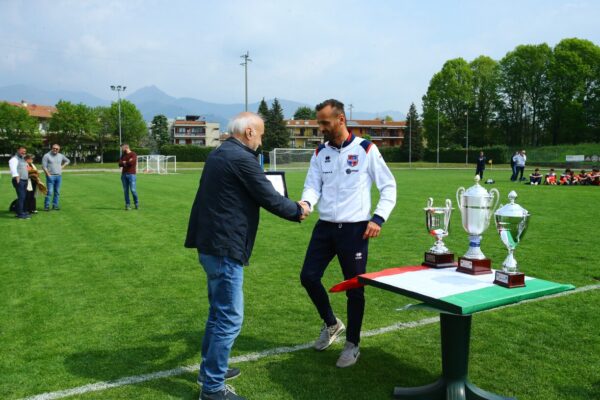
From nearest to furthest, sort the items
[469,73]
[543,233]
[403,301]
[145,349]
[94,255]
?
1. [145,349]
2. [403,301]
3. [94,255]
4. [543,233]
5. [469,73]

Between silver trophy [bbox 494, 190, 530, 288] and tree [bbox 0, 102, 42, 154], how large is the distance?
83415mm

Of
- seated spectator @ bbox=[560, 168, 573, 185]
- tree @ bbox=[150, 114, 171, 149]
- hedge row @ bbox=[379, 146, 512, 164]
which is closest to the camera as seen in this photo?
seated spectator @ bbox=[560, 168, 573, 185]

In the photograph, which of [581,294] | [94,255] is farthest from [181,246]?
[581,294]

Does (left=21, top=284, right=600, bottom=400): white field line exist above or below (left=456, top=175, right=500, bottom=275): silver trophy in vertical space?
below

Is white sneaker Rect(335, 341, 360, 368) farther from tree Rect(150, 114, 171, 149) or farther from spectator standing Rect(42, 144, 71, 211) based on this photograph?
tree Rect(150, 114, 171, 149)

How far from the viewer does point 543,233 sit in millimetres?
10109

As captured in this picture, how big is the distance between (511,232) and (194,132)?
140 metres

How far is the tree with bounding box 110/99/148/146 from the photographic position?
92688mm

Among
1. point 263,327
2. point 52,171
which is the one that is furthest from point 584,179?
point 263,327

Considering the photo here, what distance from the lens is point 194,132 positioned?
138 m

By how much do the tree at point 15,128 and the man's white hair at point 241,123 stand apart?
82275 millimetres

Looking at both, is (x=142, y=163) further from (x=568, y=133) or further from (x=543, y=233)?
(x=568, y=133)

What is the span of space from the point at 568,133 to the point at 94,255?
2999 inches

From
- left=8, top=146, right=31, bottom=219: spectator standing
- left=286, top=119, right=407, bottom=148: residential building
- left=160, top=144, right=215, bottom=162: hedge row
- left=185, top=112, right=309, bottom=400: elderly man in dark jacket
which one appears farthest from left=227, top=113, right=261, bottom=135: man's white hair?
left=286, top=119, right=407, bottom=148: residential building
